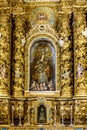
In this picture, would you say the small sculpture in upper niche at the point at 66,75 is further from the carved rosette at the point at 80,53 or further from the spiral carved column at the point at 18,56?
the spiral carved column at the point at 18,56

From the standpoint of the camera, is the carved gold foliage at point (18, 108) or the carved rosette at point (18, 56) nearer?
the carved gold foliage at point (18, 108)

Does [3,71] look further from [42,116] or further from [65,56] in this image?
[65,56]

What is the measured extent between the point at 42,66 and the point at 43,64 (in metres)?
0.11

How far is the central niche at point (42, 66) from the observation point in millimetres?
20484

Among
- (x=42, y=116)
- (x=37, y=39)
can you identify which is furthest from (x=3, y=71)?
(x=42, y=116)

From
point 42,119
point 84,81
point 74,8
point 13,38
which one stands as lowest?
point 42,119

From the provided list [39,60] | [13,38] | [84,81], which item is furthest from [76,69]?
[13,38]

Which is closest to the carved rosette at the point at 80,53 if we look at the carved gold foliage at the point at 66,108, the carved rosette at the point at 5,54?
the carved gold foliage at the point at 66,108

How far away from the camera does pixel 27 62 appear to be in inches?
811

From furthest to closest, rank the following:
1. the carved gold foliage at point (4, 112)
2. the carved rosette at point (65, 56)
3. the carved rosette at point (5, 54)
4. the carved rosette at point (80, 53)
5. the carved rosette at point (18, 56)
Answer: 1. the carved rosette at point (18, 56)
2. the carved rosette at point (65, 56)
3. the carved rosette at point (5, 54)
4. the carved rosette at point (80, 53)
5. the carved gold foliage at point (4, 112)

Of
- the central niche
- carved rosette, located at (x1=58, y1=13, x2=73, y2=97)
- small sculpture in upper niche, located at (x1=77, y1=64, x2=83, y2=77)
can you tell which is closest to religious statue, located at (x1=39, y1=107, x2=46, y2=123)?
the central niche

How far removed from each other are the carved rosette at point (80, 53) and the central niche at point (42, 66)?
1.26m

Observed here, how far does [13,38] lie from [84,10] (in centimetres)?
371

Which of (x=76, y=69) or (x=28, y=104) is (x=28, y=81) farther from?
(x=76, y=69)
